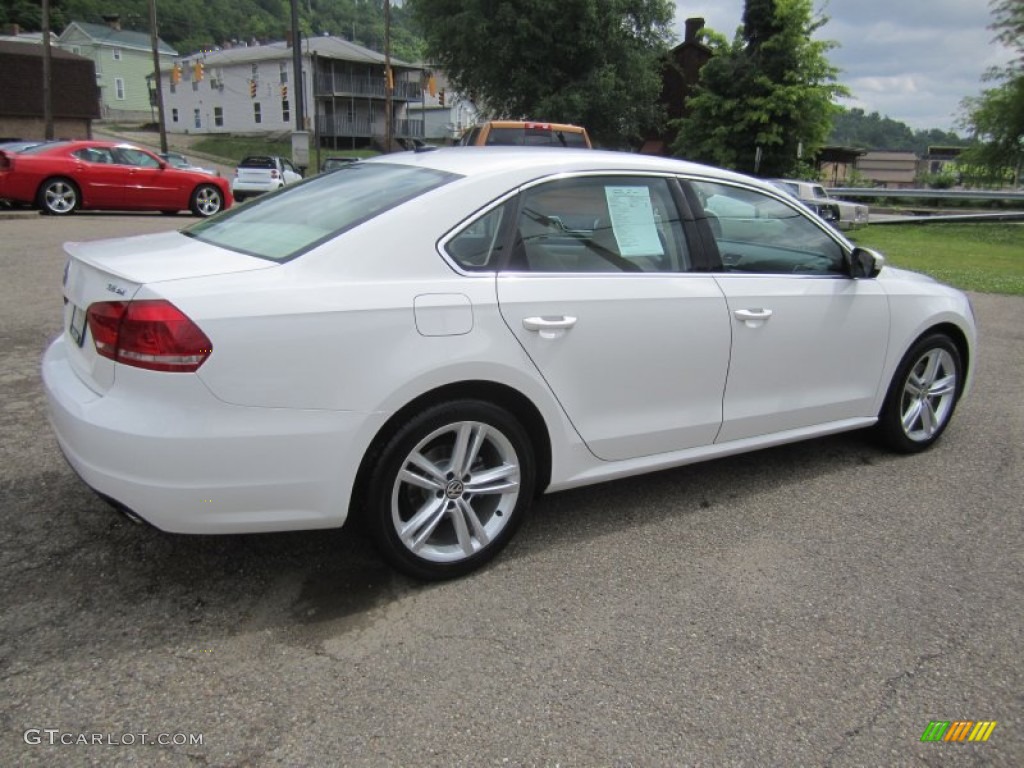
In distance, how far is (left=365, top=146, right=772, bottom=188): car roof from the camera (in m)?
3.13

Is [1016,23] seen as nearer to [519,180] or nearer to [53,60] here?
[519,180]

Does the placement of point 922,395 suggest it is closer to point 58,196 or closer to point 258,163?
point 58,196

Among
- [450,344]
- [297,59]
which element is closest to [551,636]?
[450,344]

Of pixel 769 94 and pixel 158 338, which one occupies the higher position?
pixel 769 94

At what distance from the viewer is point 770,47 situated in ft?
105

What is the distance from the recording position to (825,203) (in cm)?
2077

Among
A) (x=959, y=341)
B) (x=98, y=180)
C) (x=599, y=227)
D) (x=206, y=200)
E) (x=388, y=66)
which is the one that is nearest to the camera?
(x=599, y=227)

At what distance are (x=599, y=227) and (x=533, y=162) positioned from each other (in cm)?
40

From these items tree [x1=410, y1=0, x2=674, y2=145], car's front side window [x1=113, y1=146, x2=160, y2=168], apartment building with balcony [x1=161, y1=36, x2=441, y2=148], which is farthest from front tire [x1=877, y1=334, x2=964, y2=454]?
apartment building with balcony [x1=161, y1=36, x2=441, y2=148]

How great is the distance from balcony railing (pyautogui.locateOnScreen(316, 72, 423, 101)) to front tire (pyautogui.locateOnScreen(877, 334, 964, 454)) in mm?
53976

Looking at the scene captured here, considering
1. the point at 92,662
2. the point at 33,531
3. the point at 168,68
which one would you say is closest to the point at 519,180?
the point at 92,662

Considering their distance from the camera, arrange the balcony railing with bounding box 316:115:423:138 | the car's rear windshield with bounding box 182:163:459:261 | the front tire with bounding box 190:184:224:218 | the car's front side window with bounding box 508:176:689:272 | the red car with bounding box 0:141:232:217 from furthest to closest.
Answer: the balcony railing with bounding box 316:115:423:138 < the front tire with bounding box 190:184:224:218 < the red car with bounding box 0:141:232:217 < the car's front side window with bounding box 508:176:689:272 < the car's rear windshield with bounding box 182:163:459:261

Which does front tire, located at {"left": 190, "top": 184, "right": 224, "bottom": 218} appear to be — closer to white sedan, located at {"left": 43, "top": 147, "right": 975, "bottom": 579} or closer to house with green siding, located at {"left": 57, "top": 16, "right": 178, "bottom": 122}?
white sedan, located at {"left": 43, "top": 147, "right": 975, "bottom": 579}

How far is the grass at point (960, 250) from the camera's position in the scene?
12.7 metres
